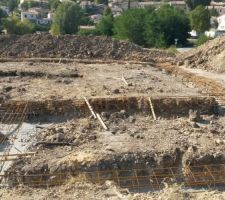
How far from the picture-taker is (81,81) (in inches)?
669

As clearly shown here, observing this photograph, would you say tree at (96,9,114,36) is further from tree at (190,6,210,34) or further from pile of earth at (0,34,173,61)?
pile of earth at (0,34,173,61)

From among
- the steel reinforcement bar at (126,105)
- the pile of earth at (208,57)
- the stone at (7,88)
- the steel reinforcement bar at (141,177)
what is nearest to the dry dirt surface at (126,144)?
the steel reinforcement bar at (141,177)

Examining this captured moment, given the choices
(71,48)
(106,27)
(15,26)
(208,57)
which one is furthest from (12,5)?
(208,57)

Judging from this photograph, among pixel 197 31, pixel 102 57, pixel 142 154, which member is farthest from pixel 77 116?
pixel 197 31

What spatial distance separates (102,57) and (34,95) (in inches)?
372

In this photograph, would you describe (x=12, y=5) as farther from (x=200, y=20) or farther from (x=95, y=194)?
(x=95, y=194)

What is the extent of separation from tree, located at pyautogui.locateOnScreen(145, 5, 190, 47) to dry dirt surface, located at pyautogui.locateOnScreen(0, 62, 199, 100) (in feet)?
44.3

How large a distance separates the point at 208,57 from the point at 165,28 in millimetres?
13769

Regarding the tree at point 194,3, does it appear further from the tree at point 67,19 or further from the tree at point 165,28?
the tree at point 165,28

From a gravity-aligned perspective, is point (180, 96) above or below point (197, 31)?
above

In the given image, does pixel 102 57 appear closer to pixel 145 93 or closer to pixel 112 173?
pixel 145 93

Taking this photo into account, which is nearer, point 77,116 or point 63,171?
point 63,171

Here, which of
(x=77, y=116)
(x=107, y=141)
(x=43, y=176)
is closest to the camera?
(x=43, y=176)

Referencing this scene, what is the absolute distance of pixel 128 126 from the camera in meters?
11.9
